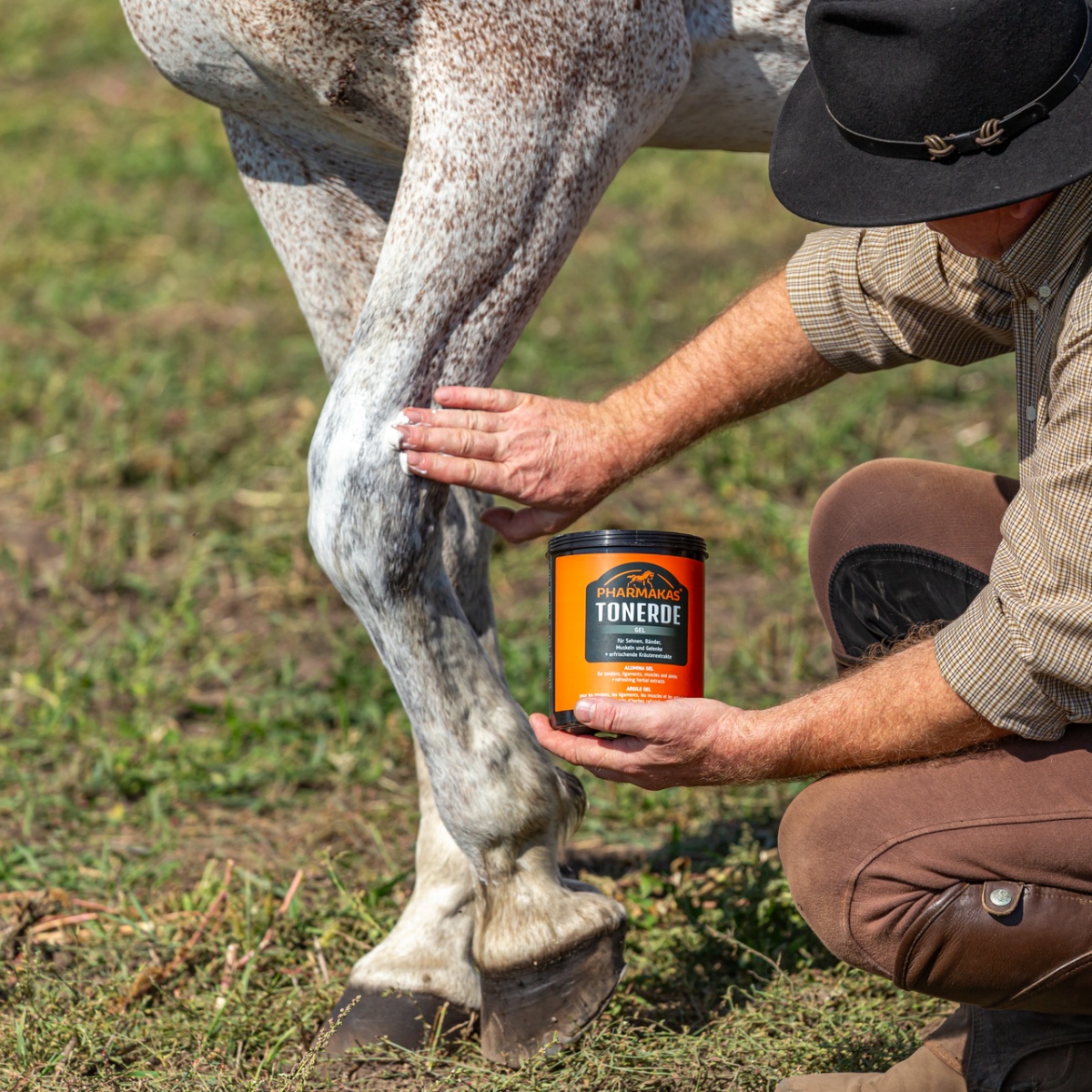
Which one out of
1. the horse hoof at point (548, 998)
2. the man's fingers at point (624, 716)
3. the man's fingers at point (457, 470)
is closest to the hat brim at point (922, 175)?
the man's fingers at point (457, 470)

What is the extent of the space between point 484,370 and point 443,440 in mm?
158

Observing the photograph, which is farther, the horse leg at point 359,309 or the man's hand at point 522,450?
the horse leg at point 359,309

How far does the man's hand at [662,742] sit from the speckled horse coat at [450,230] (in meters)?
0.25

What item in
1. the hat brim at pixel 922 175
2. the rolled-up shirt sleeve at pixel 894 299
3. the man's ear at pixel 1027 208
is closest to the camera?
the hat brim at pixel 922 175

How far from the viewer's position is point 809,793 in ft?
7.08

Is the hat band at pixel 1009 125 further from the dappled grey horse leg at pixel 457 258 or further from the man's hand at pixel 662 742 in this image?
the man's hand at pixel 662 742

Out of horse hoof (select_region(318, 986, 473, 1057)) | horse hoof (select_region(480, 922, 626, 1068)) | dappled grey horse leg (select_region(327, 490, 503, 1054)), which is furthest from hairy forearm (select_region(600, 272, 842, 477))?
horse hoof (select_region(318, 986, 473, 1057))

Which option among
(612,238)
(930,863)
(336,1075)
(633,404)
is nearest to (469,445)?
(633,404)

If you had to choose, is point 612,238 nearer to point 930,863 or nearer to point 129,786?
Answer: point 129,786

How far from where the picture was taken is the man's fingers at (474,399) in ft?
7.07

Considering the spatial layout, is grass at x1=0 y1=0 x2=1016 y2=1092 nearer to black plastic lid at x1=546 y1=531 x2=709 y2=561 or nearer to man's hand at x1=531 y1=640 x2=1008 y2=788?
man's hand at x1=531 y1=640 x2=1008 y2=788

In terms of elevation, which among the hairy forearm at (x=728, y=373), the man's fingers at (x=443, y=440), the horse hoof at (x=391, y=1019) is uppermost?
the hairy forearm at (x=728, y=373)

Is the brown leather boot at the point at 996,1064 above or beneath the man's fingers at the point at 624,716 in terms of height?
beneath

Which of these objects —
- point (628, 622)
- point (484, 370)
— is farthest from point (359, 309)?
point (628, 622)
